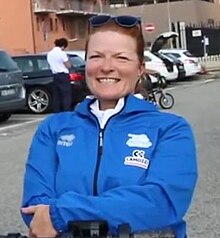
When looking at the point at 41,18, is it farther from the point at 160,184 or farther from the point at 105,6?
the point at 160,184

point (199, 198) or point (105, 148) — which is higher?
point (105, 148)

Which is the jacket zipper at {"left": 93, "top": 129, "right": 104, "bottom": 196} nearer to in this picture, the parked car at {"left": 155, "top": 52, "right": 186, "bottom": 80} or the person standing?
the person standing

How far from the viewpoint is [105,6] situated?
57688 mm

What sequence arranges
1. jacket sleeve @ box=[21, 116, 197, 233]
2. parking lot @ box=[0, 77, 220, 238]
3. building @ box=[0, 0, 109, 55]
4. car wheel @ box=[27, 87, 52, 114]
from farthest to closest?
building @ box=[0, 0, 109, 55]
car wheel @ box=[27, 87, 52, 114]
parking lot @ box=[0, 77, 220, 238]
jacket sleeve @ box=[21, 116, 197, 233]

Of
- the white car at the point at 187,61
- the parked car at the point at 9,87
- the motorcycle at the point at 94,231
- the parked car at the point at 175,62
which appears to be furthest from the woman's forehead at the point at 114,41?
the white car at the point at 187,61

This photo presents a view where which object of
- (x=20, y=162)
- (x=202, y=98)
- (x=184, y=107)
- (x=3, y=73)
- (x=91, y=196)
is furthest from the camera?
(x=202, y=98)

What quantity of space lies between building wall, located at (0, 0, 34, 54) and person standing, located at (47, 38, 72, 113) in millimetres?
27562

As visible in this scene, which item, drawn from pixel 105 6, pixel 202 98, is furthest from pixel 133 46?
pixel 105 6

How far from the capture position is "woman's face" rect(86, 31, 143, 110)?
108 inches

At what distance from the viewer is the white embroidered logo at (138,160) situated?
2.66m

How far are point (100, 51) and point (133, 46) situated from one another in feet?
Result: 0.40

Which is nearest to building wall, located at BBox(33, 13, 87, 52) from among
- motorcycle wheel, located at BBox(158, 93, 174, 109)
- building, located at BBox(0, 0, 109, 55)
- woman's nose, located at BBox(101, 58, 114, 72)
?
building, located at BBox(0, 0, 109, 55)

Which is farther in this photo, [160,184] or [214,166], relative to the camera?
[214,166]

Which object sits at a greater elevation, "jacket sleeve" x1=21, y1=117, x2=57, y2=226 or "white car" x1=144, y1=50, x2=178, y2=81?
"jacket sleeve" x1=21, y1=117, x2=57, y2=226
